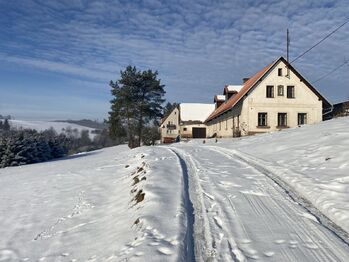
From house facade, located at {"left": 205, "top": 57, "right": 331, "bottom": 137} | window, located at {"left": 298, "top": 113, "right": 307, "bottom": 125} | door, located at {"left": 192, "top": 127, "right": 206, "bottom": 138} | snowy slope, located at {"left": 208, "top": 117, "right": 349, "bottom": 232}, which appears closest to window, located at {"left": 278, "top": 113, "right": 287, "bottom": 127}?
house facade, located at {"left": 205, "top": 57, "right": 331, "bottom": 137}

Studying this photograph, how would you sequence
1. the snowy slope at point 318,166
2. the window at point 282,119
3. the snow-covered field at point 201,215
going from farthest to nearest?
1. the window at point 282,119
2. the snowy slope at point 318,166
3. the snow-covered field at point 201,215

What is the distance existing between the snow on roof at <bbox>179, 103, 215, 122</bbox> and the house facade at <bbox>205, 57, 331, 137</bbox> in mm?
23681

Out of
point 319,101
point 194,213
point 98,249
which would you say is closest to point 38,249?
point 98,249

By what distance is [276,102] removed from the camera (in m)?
35.2

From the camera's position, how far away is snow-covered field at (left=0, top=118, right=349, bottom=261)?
17.7ft

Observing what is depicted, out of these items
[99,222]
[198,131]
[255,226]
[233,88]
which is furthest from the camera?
[198,131]

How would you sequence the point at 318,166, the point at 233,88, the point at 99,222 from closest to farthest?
1. the point at 99,222
2. the point at 318,166
3. the point at 233,88

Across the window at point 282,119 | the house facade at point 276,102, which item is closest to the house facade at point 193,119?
the window at point 282,119

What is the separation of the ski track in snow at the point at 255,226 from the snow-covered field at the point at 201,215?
16 mm

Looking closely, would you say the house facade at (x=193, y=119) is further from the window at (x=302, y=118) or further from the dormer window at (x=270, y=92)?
the dormer window at (x=270, y=92)

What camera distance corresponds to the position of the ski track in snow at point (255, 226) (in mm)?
5094

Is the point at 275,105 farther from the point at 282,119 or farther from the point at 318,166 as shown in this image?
the point at 318,166

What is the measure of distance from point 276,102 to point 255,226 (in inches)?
1204

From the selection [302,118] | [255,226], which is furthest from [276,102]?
[255,226]
